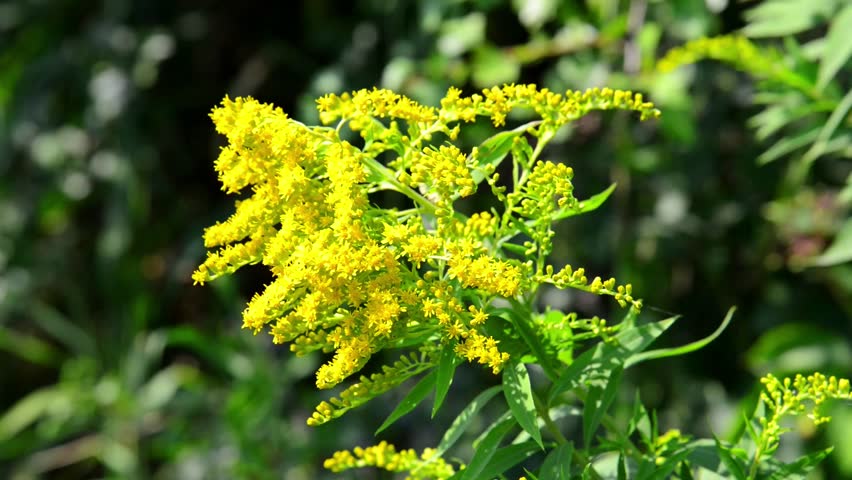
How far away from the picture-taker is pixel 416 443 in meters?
2.72

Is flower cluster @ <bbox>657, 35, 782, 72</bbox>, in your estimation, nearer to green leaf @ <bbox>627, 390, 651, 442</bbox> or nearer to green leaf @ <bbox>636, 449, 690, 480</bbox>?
green leaf @ <bbox>627, 390, 651, 442</bbox>

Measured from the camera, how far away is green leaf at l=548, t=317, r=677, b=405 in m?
1.14

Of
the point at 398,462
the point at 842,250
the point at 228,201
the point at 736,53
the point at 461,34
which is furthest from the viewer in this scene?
the point at 228,201

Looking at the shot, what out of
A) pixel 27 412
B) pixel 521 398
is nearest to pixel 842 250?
pixel 521 398

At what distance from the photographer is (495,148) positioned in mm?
1181

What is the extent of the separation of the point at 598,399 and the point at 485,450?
0.61 ft

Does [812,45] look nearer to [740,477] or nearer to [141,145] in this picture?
[740,477]

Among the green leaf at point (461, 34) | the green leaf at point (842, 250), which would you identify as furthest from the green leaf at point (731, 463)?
the green leaf at point (461, 34)

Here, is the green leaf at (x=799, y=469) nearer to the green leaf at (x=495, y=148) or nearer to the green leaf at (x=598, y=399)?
the green leaf at (x=598, y=399)

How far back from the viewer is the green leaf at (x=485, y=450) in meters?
1.06

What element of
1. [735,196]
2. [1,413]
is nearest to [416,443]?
[735,196]

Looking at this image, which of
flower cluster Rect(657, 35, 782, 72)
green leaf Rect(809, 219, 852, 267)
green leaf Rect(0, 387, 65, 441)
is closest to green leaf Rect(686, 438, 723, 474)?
green leaf Rect(809, 219, 852, 267)

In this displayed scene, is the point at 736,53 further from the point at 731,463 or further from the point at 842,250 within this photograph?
the point at 731,463

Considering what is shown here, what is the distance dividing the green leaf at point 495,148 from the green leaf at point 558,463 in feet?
1.01
